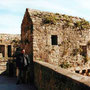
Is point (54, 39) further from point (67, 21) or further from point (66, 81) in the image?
point (66, 81)

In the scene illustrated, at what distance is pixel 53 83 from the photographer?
403 centimetres

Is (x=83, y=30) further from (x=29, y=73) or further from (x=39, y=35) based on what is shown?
(x=29, y=73)

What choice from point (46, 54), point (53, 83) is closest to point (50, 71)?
point (53, 83)

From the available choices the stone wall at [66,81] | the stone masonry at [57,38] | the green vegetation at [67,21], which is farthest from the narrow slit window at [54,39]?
the stone wall at [66,81]

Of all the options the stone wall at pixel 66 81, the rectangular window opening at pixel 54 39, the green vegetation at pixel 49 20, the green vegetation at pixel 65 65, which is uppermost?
the green vegetation at pixel 49 20

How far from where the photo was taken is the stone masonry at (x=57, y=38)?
336 inches

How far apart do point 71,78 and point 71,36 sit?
23.3ft

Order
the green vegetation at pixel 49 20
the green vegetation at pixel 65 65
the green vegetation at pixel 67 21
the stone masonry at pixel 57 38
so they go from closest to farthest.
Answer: the stone masonry at pixel 57 38, the green vegetation at pixel 49 20, the green vegetation at pixel 67 21, the green vegetation at pixel 65 65

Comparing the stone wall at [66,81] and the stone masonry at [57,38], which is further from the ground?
the stone masonry at [57,38]

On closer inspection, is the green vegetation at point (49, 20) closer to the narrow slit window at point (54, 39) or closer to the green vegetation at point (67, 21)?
the green vegetation at point (67, 21)

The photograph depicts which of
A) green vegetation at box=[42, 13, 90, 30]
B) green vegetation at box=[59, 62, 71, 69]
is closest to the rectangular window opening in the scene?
green vegetation at box=[42, 13, 90, 30]

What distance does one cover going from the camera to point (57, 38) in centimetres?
Result: 933

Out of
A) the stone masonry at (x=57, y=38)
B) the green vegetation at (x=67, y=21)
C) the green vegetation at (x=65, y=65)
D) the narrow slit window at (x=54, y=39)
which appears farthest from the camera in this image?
the narrow slit window at (x=54, y=39)

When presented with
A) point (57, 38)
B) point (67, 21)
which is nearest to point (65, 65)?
point (57, 38)
